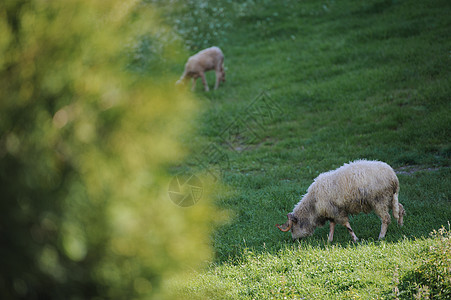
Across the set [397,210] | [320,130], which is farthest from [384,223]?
[320,130]

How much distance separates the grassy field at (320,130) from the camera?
5590 millimetres

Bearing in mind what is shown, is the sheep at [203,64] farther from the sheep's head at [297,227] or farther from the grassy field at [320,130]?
the sheep's head at [297,227]

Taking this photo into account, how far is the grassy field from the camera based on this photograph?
5.59 metres

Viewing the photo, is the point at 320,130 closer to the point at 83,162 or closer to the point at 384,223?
the point at 384,223

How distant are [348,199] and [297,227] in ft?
3.27

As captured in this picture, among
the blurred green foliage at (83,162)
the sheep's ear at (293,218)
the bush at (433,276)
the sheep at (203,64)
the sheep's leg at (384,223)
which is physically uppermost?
the blurred green foliage at (83,162)

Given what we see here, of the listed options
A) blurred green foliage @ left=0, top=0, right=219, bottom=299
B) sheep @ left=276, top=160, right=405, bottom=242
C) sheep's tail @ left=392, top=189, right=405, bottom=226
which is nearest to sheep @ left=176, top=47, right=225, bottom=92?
sheep @ left=276, top=160, right=405, bottom=242

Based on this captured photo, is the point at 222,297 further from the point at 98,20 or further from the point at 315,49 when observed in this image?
the point at 315,49

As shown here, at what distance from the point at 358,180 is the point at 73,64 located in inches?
213

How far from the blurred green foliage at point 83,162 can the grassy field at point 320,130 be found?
48 centimetres

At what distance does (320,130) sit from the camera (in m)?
12.9

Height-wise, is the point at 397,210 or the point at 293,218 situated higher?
the point at 397,210

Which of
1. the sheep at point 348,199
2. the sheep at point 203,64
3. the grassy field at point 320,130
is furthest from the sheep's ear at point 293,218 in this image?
the sheep at point 203,64

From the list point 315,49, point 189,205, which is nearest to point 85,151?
point 189,205
